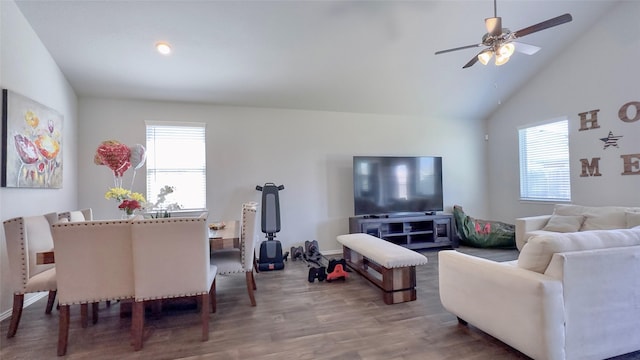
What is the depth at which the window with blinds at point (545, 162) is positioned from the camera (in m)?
4.40

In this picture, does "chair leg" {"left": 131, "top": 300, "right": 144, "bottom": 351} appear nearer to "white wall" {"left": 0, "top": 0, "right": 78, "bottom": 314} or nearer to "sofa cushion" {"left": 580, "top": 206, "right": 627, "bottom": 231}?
"white wall" {"left": 0, "top": 0, "right": 78, "bottom": 314}

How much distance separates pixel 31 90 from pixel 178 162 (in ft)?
5.53

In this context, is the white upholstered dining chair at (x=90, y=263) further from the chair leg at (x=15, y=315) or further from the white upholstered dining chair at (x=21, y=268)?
the chair leg at (x=15, y=315)

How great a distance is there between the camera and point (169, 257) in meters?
1.97

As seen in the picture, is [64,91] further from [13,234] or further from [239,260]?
[239,260]

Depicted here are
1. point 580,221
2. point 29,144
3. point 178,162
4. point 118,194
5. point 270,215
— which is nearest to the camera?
Result: point 118,194

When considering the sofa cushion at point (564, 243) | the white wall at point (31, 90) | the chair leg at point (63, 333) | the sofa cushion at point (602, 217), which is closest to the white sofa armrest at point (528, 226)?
the sofa cushion at point (602, 217)

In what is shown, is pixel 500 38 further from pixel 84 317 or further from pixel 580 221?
pixel 84 317

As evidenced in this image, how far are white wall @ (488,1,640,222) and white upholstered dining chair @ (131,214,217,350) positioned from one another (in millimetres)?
4949

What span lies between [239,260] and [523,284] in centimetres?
224

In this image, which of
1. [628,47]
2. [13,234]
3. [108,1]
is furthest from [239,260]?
[628,47]

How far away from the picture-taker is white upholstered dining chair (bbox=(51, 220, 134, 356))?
1.86 meters

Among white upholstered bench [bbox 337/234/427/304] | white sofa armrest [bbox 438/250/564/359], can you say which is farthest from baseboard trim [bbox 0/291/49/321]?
white sofa armrest [bbox 438/250/564/359]

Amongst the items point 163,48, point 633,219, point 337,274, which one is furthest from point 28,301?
point 633,219
